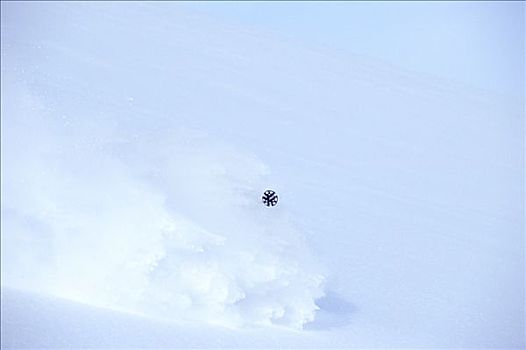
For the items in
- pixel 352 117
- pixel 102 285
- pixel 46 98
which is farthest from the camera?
pixel 352 117

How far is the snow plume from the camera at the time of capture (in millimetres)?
5109

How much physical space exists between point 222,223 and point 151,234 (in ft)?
2.02

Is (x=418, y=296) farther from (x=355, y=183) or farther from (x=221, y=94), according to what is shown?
(x=221, y=94)

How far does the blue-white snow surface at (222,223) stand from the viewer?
5.09 metres

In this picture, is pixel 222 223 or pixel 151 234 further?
pixel 222 223

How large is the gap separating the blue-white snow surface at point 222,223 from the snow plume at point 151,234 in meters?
0.01

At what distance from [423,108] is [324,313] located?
14.9 m

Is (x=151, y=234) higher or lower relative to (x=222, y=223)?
lower

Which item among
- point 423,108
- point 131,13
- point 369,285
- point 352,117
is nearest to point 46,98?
point 369,285

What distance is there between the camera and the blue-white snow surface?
509cm

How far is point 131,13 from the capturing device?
24641 millimetres

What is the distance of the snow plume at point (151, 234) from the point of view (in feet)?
16.8

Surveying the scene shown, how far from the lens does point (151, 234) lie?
17.1 feet

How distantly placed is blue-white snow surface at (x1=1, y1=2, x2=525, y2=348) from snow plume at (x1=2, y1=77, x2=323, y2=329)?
0.01m
